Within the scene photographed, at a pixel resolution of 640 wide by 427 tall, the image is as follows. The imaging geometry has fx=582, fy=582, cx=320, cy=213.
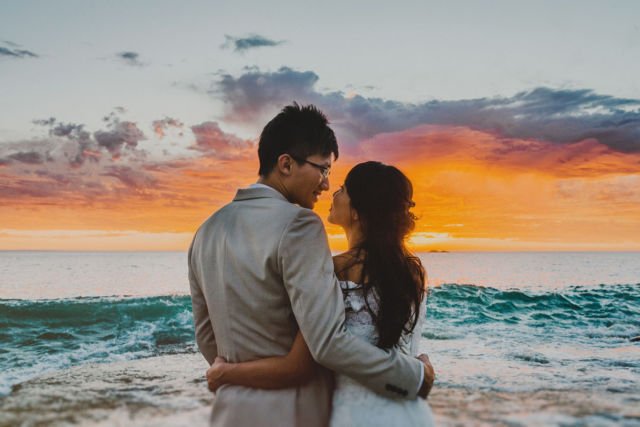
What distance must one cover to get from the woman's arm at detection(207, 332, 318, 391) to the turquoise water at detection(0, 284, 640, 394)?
Answer: 21.2 ft

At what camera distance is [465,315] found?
1723cm

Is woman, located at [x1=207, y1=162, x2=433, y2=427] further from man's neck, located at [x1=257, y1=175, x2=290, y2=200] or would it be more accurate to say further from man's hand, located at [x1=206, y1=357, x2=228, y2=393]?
man's neck, located at [x1=257, y1=175, x2=290, y2=200]

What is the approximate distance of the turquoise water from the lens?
880cm

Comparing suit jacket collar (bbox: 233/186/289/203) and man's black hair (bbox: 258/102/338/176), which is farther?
man's black hair (bbox: 258/102/338/176)

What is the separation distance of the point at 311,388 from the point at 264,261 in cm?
53

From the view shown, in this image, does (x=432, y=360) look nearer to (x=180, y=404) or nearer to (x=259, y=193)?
(x=180, y=404)

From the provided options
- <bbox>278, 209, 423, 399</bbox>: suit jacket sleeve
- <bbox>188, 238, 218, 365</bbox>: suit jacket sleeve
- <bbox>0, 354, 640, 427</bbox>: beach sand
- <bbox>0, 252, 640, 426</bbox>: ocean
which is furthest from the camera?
<bbox>0, 252, 640, 426</bbox>: ocean

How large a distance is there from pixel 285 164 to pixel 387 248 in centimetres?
59

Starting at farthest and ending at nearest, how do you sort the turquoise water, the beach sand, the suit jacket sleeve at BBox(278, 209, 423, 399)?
the turquoise water < the beach sand < the suit jacket sleeve at BBox(278, 209, 423, 399)

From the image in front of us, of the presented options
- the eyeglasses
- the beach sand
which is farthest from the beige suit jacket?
the beach sand

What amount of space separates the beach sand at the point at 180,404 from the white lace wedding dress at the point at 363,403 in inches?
171

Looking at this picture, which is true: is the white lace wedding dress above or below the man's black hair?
below

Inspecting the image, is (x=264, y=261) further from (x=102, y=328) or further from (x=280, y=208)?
(x=102, y=328)

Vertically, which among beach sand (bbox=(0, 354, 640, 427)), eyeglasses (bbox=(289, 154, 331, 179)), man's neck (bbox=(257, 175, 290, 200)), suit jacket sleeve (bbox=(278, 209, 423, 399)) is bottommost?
beach sand (bbox=(0, 354, 640, 427))
